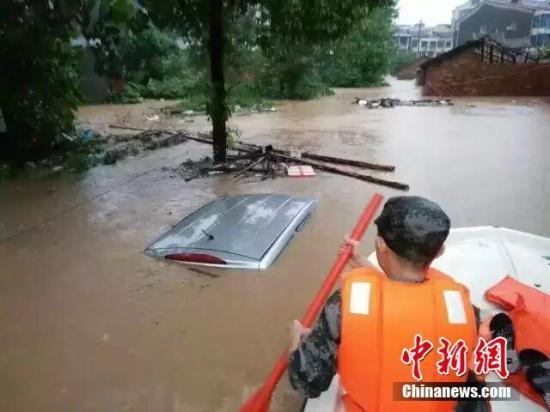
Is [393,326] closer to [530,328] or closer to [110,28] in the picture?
[530,328]

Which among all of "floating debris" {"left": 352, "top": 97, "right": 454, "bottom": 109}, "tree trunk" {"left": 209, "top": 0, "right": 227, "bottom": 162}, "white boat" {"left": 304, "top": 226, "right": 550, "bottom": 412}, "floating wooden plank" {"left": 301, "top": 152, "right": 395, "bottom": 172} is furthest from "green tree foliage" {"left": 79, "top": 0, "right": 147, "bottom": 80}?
"floating debris" {"left": 352, "top": 97, "right": 454, "bottom": 109}

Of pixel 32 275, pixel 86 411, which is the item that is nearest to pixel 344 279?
pixel 86 411

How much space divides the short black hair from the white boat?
1.10 meters

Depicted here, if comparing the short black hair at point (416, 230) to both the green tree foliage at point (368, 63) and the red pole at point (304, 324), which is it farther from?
the green tree foliage at point (368, 63)

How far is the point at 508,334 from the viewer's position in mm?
2154

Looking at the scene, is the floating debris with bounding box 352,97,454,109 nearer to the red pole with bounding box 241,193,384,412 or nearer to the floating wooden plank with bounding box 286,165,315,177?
the floating wooden plank with bounding box 286,165,315,177

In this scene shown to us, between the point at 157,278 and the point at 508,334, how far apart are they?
291 centimetres

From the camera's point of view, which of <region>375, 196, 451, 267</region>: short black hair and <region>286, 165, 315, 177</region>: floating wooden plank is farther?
<region>286, 165, 315, 177</region>: floating wooden plank

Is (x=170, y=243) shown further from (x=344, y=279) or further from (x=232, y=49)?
(x=232, y=49)

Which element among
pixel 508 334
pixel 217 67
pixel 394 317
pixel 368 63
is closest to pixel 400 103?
pixel 368 63

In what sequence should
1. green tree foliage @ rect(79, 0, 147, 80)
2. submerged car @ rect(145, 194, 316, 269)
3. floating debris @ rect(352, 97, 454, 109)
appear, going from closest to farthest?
submerged car @ rect(145, 194, 316, 269)
green tree foliage @ rect(79, 0, 147, 80)
floating debris @ rect(352, 97, 454, 109)

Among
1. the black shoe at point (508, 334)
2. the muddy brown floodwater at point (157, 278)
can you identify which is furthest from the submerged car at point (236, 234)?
the black shoe at point (508, 334)

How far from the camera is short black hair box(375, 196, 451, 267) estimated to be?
1.44 m

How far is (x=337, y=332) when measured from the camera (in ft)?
4.91
